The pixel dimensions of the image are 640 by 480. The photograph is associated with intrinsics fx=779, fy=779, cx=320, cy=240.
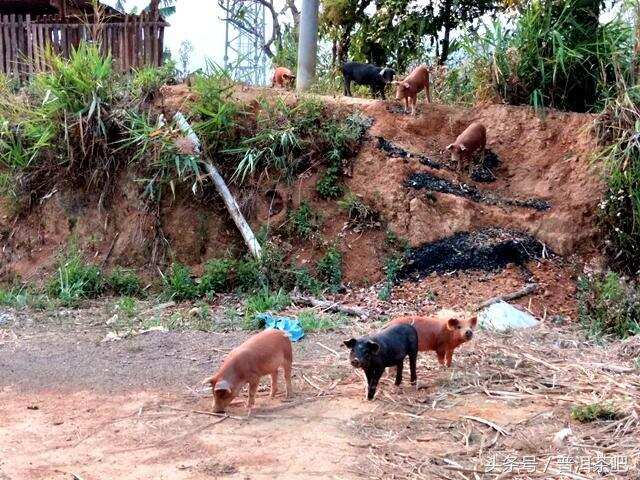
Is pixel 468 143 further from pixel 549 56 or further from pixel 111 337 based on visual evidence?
pixel 111 337

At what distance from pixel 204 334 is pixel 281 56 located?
9155 mm

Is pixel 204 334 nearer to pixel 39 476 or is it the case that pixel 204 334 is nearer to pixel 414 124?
pixel 39 476

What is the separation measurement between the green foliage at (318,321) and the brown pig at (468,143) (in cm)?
309

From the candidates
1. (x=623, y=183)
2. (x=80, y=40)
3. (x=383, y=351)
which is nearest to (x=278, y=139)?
(x=623, y=183)

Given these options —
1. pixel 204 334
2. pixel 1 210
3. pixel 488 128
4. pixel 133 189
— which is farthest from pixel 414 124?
pixel 1 210

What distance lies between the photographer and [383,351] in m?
5.24

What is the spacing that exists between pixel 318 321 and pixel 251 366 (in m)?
2.67

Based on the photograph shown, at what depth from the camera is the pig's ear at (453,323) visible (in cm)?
566

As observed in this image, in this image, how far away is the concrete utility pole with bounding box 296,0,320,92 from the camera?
11.6 m

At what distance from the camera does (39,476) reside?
4.27 metres

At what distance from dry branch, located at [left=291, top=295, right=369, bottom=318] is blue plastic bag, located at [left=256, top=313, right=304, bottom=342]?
779mm

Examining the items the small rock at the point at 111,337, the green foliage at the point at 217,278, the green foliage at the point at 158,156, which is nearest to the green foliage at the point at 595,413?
the small rock at the point at 111,337

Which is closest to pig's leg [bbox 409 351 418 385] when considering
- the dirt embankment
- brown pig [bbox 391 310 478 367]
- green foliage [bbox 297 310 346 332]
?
brown pig [bbox 391 310 478 367]

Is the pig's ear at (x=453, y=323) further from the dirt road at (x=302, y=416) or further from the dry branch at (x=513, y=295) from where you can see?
the dry branch at (x=513, y=295)
